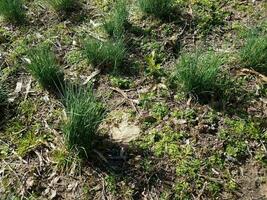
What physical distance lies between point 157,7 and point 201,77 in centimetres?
93

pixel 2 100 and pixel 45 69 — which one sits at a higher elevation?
pixel 45 69

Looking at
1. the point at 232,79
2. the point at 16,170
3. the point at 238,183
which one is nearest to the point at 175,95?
the point at 232,79

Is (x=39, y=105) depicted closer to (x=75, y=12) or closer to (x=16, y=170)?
(x=16, y=170)

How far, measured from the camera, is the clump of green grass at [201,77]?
3195 millimetres

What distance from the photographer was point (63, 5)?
13.0 ft

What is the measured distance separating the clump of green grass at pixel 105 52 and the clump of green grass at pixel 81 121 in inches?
23.5

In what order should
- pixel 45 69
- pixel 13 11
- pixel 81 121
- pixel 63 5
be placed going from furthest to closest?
pixel 63 5, pixel 13 11, pixel 45 69, pixel 81 121

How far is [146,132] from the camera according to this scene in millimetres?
3178

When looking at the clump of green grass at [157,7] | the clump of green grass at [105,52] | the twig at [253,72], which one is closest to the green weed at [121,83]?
the clump of green grass at [105,52]

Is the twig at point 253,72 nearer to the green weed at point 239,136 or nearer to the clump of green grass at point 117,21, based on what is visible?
the green weed at point 239,136

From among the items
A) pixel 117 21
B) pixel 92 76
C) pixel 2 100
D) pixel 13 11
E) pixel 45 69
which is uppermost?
pixel 117 21

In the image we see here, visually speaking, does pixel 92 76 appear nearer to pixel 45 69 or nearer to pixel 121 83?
pixel 121 83

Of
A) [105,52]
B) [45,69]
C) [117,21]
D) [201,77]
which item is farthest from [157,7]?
[45,69]

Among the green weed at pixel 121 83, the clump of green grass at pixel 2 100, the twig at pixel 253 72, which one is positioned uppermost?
the twig at pixel 253 72
